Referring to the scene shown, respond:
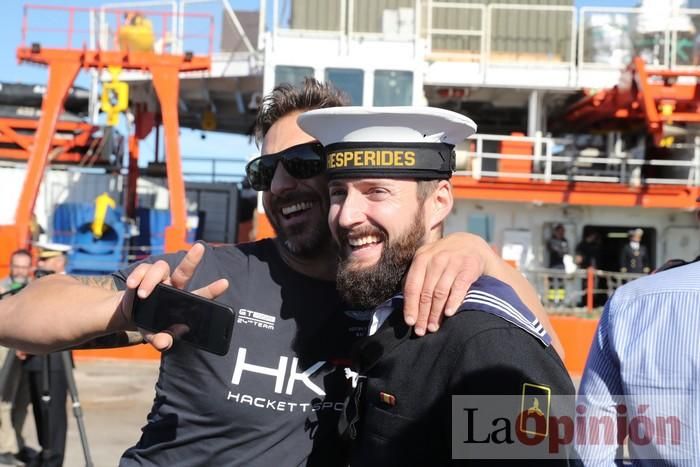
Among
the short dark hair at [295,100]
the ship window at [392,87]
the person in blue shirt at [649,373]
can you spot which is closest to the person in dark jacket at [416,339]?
the person in blue shirt at [649,373]

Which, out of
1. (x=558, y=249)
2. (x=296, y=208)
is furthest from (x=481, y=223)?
(x=296, y=208)

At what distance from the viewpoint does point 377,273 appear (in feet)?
7.02

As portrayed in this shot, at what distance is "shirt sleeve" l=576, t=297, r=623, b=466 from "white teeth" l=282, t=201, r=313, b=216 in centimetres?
110

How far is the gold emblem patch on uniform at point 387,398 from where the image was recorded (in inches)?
73.3

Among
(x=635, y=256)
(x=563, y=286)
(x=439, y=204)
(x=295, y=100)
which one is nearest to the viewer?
(x=439, y=204)

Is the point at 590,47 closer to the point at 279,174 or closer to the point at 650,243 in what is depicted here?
the point at 650,243

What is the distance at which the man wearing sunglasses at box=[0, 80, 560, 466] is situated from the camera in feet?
7.22

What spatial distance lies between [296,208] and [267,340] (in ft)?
1.57

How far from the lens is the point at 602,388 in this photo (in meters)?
1.95

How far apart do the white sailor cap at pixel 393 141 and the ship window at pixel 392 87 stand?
12984 mm

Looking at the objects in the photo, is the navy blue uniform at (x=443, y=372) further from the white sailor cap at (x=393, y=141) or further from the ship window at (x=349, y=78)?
the ship window at (x=349, y=78)

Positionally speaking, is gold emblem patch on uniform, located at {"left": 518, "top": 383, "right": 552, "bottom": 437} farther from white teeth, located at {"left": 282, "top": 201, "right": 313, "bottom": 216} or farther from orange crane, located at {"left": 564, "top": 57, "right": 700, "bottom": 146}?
orange crane, located at {"left": 564, "top": 57, "right": 700, "bottom": 146}

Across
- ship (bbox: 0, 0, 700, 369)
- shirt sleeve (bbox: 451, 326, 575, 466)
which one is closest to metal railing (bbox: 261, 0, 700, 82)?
ship (bbox: 0, 0, 700, 369)

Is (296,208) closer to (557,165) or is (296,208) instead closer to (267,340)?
(267,340)
